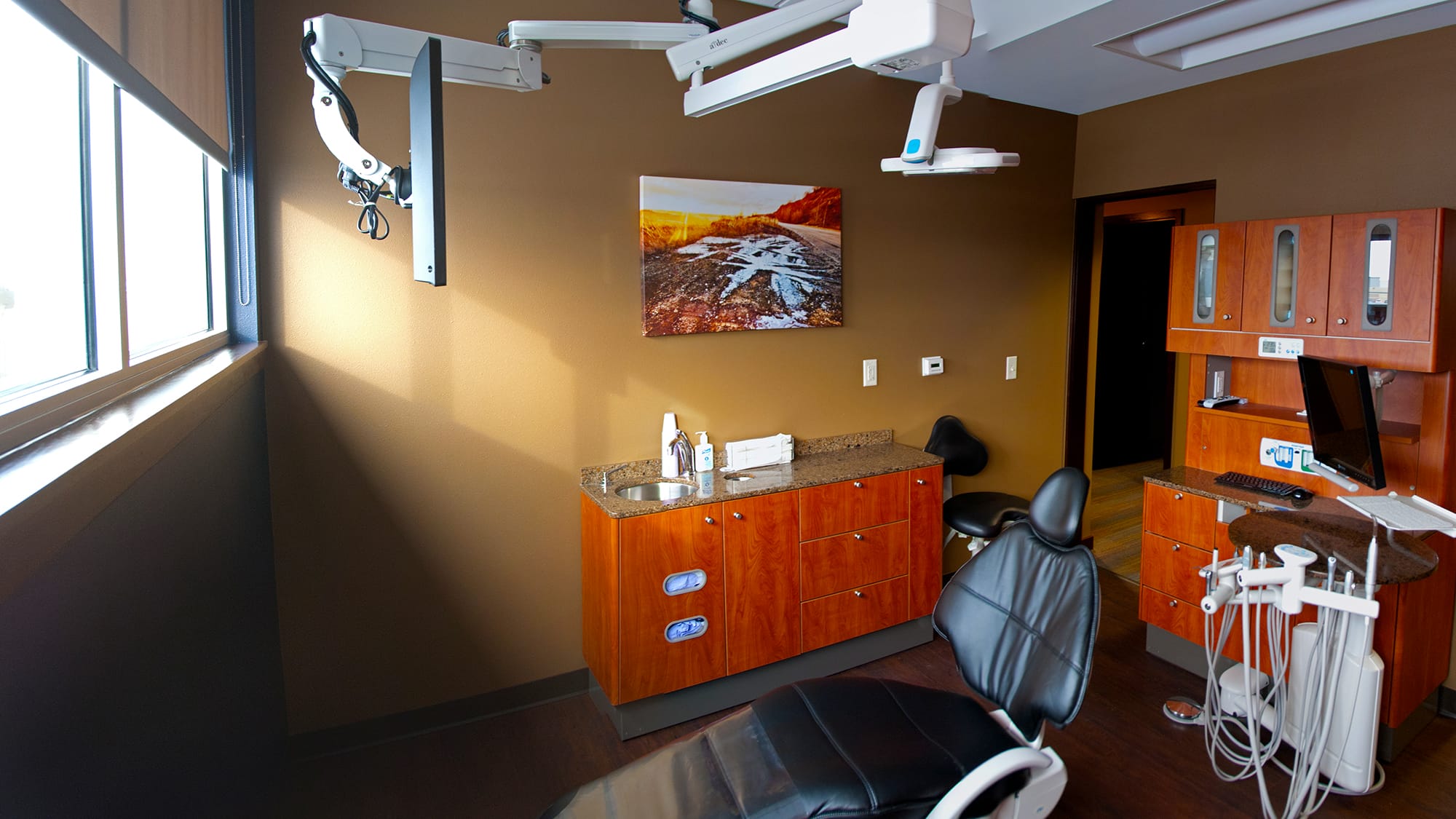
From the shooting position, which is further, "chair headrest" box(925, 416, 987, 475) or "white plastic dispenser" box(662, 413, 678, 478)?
"chair headrest" box(925, 416, 987, 475)

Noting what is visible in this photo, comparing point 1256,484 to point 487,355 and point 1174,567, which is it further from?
point 487,355

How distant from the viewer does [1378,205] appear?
3.38 metres

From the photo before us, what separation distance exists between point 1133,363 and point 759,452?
4.87 metres

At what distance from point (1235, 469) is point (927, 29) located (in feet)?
10.2

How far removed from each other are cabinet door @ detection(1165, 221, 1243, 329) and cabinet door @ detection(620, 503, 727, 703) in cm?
233

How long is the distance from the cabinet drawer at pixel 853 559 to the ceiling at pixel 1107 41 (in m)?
2.13

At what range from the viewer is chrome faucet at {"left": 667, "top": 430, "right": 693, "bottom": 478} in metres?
3.39

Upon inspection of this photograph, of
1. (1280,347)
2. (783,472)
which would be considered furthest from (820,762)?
(1280,347)

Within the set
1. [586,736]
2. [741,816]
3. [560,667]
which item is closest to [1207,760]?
[741,816]

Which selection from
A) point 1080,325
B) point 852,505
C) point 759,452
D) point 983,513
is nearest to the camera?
point 852,505

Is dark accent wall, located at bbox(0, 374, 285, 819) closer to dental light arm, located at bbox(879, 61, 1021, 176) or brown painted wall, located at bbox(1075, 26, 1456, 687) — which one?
dental light arm, located at bbox(879, 61, 1021, 176)

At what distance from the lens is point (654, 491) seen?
134 inches

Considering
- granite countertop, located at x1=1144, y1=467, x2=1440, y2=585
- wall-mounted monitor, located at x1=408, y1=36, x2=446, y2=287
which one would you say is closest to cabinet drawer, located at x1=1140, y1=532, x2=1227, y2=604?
granite countertop, located at x1=1144, y1=467, x2=1440, y2=585

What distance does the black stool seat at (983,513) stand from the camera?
3.84 metres
